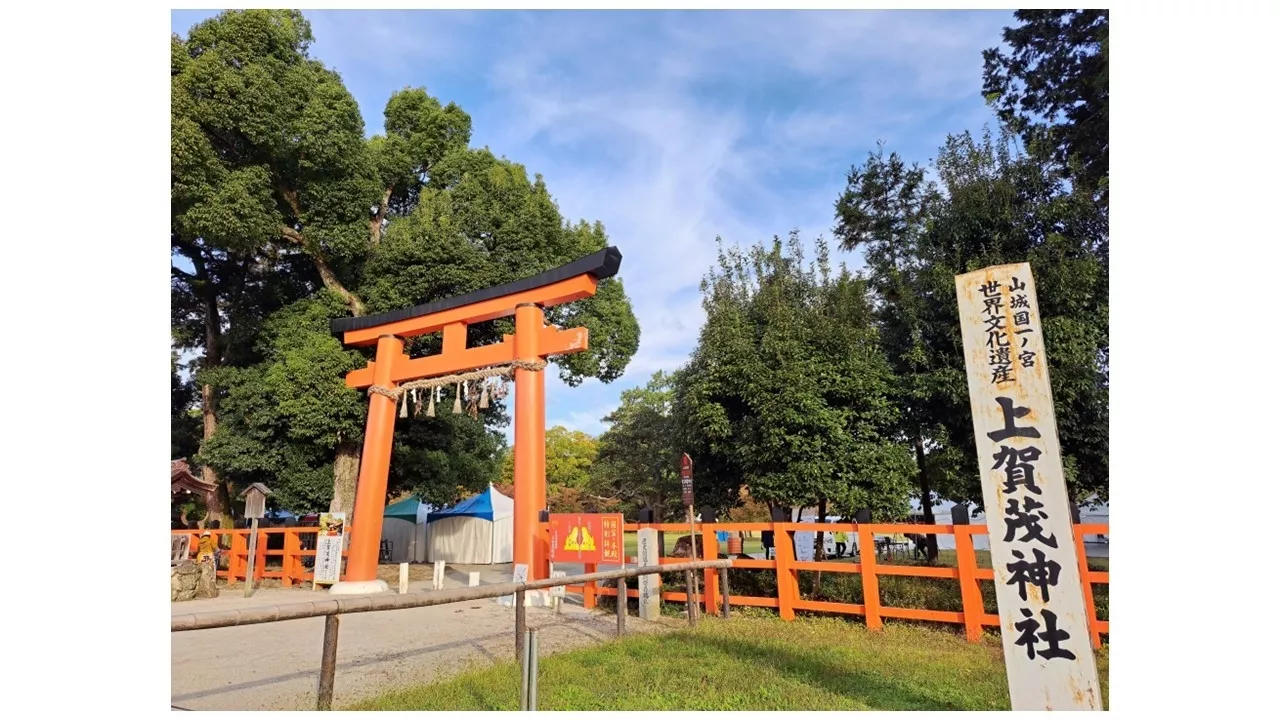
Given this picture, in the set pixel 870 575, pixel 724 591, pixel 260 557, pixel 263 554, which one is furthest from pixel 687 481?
pixel 260 557

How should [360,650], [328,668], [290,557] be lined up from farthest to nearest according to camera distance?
[290,557]
[360,650]
[328,668]

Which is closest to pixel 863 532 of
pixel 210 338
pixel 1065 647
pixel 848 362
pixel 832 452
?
pixel 832 452

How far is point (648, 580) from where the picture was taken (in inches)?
297

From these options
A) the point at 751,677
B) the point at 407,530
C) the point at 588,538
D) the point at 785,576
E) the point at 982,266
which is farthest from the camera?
the point at 407,530

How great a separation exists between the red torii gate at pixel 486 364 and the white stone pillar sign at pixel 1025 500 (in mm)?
5795

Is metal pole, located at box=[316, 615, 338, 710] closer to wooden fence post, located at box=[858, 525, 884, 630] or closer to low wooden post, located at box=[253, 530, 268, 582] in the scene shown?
wooden fence post, located at box=[858, 525, 884, 630]

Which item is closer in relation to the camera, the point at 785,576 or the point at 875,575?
the point at 875,575

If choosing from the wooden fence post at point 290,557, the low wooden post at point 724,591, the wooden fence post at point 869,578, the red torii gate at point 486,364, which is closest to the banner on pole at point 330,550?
the red torii gate at point 486,364

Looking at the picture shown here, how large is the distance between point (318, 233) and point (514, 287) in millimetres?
5718

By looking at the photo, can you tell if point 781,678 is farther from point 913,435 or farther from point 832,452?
point 913,435

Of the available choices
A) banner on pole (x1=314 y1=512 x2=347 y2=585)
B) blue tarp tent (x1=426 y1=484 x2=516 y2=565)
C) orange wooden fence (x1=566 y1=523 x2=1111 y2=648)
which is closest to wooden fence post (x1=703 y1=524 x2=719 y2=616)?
orange wooden fence (x1=566 y1=523 x2=1111 y2=648)

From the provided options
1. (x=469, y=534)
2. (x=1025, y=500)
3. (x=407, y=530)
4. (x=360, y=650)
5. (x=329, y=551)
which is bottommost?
(x=360, y=650)

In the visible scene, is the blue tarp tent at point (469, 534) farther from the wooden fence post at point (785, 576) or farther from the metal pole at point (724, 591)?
the wooden fence post at point (785, 576)

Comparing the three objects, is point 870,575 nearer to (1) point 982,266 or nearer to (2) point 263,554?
(1) point 982,266
